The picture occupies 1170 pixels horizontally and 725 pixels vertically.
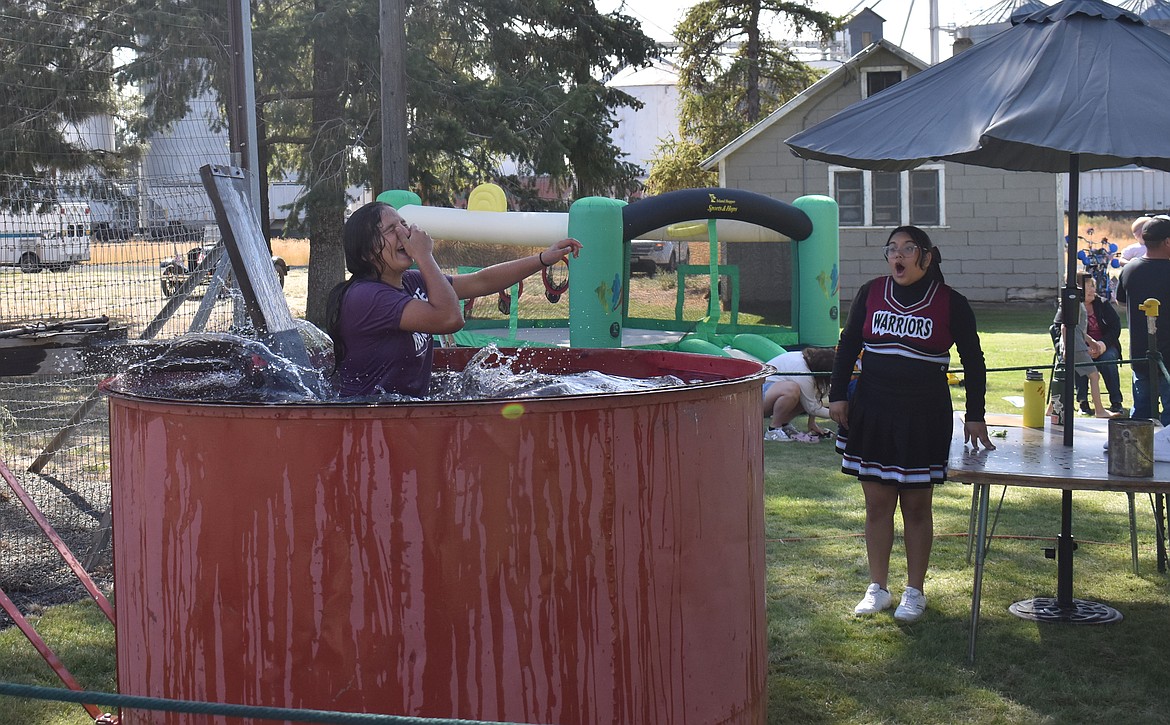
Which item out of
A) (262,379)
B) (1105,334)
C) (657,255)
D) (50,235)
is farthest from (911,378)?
(657,255)

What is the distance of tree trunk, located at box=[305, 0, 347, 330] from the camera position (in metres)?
16.9

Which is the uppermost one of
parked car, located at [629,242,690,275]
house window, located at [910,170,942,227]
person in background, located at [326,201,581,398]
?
house window, located at [910,170,942,227]

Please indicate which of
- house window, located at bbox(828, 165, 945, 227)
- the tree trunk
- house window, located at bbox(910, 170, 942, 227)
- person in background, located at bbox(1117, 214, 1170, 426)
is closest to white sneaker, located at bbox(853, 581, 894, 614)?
person in background, located at bbox(1117, 214, 1170, 426)

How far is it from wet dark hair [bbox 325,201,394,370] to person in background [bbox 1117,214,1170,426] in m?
6.30

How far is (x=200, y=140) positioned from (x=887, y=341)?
4.48m

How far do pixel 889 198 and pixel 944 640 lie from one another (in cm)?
2076

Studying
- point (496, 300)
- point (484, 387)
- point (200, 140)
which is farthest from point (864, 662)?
point (496, 300)

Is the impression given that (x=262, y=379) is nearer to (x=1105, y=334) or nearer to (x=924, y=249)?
(x=924, y=249)

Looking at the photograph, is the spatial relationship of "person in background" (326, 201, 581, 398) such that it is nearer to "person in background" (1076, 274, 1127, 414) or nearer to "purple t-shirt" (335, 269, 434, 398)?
"purple t-shirt" (335, 269, 434, 398)

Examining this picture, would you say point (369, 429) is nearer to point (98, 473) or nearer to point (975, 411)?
point (975, 411)

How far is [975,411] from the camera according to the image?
4.91 metres

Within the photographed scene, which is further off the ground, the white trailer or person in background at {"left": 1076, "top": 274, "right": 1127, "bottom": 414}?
the white trailer

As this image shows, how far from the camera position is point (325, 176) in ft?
55.8

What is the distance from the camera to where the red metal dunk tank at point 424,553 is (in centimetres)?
276
